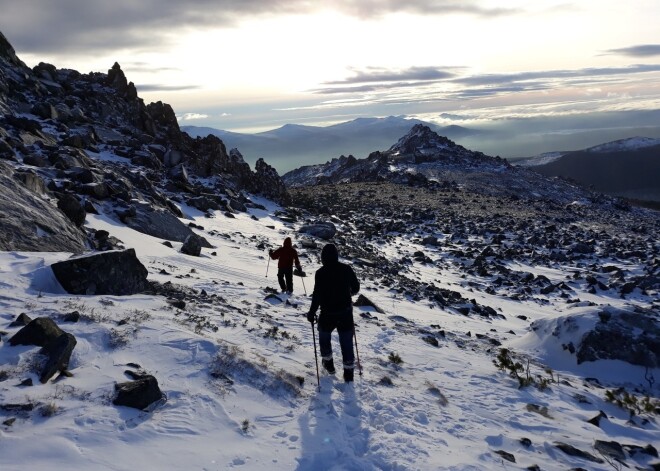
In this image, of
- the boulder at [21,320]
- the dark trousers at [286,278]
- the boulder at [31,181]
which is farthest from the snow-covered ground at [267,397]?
the boulder at [31,181]

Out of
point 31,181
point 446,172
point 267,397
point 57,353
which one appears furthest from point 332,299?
point 446,172

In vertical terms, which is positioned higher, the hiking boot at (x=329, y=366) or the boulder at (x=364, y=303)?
the hiking boot at (x=329, y=366)

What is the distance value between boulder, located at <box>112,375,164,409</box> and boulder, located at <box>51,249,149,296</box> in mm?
4046

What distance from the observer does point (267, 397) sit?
689cm

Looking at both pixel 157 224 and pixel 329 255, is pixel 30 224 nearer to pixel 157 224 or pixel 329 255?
pixel 157 224

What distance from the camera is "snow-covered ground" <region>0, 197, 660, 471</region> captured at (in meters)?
5.27

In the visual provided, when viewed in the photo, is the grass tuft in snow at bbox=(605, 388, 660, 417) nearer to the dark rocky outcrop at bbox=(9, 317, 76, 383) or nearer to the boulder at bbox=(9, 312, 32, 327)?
the dark rocky outcrop at bbox=(9, 317, 76, 383)

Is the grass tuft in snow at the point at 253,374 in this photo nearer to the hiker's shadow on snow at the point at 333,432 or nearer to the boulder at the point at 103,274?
the hiker's shadow on snow at the point at 333,432

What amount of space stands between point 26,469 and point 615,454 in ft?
24.7

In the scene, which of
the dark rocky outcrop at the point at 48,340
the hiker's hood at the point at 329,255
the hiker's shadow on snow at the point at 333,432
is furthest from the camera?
the hiker's hood at the point at 329,255

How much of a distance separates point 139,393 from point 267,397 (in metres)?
1.84

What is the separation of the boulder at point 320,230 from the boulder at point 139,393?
68.9ft

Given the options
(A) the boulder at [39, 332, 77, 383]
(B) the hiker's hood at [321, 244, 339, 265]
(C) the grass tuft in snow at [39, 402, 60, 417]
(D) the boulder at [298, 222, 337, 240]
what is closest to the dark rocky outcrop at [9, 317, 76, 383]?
(A) the boulder at [39, 332, 77, 383]

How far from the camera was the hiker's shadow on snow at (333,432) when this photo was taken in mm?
5574
